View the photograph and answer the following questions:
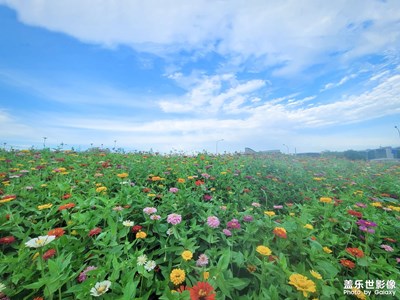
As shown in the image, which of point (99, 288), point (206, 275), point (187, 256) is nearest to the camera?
point (99, 288)

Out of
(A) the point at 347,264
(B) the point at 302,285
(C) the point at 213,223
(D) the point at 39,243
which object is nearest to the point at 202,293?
(B) the point at 302,285

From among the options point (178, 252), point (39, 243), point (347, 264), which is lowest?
point (347, 264)

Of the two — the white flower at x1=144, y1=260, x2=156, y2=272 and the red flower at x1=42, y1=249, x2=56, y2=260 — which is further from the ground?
the red flower at x1=42, y1=249, x2=56, y2=260

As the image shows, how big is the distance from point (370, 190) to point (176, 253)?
4.45 meters

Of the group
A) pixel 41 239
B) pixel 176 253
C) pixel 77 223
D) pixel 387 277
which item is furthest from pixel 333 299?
pixel 77 223

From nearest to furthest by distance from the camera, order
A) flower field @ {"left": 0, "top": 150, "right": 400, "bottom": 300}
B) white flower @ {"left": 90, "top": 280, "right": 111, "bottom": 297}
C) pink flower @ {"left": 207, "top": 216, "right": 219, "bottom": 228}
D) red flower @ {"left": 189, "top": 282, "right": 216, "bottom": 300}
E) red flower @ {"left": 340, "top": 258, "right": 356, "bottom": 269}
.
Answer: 1. red flower @ {"left": 189, "top": 282, "right": 216, "bottom": 300}
2. white flower @ {"left": 90, "top": 280, "right": 111, "bottom": 297}
3. flower field @ {"left": 0, "top": 150, "right": 400, "bottom": 300}
4. red flower @ {"left": 340, "top": 258, "right": 356, "bottom": 269}
5. pink flower @ {"left": 207, "top": 216, "right": 219, "bottom": 228}

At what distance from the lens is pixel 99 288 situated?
1.16 m

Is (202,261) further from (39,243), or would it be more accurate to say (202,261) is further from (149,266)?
(39,243)

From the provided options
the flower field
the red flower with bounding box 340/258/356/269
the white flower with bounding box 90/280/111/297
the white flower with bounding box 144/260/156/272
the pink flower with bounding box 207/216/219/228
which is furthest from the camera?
the pink flower with bounding box 207/216/219/228

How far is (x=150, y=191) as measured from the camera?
2.83 m

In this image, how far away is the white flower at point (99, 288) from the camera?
1.14 meters

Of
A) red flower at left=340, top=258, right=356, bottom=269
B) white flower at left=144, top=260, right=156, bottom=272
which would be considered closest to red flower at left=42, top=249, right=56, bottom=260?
white flower at left=144, top=260, right=156, bottom=272

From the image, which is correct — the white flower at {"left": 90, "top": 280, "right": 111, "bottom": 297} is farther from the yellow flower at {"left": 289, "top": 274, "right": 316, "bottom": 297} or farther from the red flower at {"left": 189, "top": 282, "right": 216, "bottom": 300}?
the yellow flower at {"left": 289, "top": 274, "right": 316, "bottom": 297}

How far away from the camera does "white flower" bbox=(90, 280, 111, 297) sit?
1139 mm
